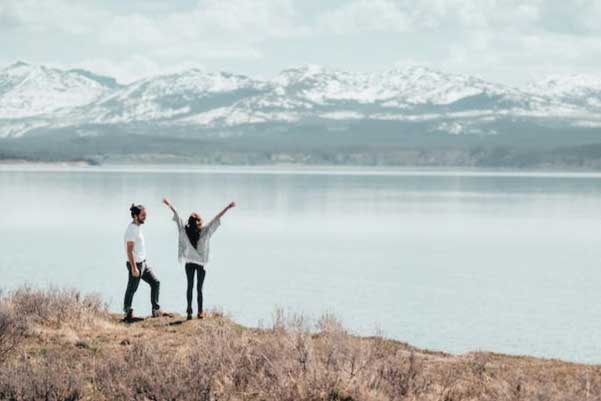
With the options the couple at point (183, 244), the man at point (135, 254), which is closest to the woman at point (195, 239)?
the couple at point (183, 244)

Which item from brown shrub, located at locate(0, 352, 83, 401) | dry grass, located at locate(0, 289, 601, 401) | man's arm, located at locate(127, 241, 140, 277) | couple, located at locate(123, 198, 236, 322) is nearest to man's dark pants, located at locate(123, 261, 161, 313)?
couple, located at locate(123, 198, 236, 322)

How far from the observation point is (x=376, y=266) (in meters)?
40.1

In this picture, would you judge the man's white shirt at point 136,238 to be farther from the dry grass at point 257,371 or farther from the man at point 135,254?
the dry grass at point 257,371

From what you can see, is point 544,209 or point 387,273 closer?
point 387,273

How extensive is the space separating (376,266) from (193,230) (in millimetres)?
23718

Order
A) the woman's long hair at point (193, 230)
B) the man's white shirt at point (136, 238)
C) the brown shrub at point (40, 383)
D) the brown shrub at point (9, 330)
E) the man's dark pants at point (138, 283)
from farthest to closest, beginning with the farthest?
the man's dark pants at point (138, 283)
the woman's long hair at point (193, 230)
the man's white shirt at point (136, 238)
the brown shrub at point (9, 330)
the brown shrub at point (40, 383)

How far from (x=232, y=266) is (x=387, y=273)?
21.0 feet

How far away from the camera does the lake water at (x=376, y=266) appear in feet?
83.8

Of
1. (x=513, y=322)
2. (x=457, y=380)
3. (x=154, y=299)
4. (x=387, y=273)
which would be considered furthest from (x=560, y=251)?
(x=457, y=380)

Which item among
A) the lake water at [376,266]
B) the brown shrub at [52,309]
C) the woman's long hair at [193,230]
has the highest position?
the woman's long hair at [193,230]

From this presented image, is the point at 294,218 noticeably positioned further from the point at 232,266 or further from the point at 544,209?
the point at 232,266

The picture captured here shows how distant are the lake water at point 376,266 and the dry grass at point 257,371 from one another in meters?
5.09

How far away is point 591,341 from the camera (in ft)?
76.1

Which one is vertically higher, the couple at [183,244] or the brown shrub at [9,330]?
the couple at [183,244]
